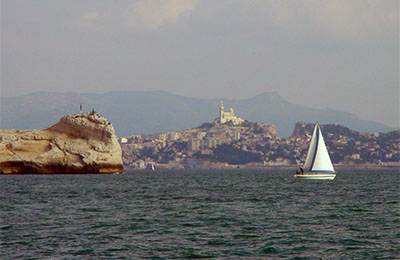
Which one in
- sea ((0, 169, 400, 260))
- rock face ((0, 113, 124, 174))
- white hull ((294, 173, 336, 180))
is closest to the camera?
sea ((0, 169, 400, 260))

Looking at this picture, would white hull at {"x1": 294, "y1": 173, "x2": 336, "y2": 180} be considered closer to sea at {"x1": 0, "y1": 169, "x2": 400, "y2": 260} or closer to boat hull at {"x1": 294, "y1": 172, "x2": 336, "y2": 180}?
boat hull at {"x1": 294, "y1": 172, "x2": 336, "y2": 180}

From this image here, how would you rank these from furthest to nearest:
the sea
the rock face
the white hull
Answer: the rock face, the white hull, the sea

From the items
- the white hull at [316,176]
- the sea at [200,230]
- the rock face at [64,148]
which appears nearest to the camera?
the sea at [200,230]

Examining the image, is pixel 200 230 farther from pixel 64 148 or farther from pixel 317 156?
pixel 64 148

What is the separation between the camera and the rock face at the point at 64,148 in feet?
379

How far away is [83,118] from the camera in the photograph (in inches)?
4737

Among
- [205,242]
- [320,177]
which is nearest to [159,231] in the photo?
[205,242]

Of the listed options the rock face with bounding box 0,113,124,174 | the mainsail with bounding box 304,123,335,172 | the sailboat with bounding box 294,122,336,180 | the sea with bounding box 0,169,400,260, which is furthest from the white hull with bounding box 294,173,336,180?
the rock face with bounding box 0,113,124,174

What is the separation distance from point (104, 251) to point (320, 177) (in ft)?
217

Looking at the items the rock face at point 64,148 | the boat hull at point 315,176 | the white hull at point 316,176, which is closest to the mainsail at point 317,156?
the boat hull at point 315,176

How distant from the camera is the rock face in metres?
116

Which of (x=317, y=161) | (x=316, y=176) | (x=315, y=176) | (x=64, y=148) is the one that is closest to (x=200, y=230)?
(x=315, y=176)

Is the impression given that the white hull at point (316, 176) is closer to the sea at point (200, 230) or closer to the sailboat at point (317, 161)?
the sailboat at point (317, 161)

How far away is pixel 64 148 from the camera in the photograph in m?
118
